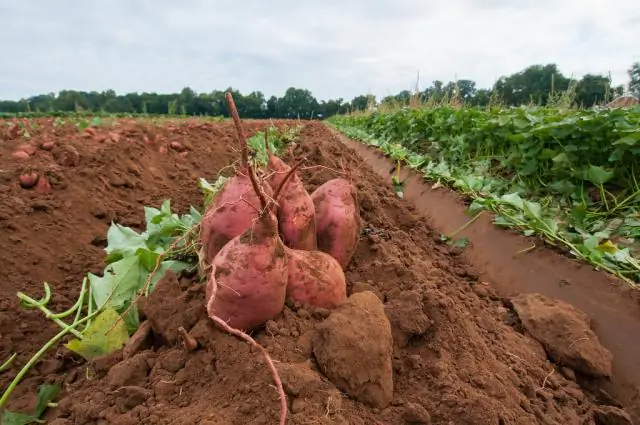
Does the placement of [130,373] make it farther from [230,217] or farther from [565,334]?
[565,334]

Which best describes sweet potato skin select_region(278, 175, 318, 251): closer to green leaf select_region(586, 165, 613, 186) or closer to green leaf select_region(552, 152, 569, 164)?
green leaf select_region(586, 165, 613, 186)

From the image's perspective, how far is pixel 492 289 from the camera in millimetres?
2615

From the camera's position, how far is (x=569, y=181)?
12.2 feet

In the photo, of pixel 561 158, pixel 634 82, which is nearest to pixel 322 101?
pixel 634 82

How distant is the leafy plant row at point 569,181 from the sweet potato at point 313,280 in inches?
63.5

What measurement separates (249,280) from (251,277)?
0.03ft

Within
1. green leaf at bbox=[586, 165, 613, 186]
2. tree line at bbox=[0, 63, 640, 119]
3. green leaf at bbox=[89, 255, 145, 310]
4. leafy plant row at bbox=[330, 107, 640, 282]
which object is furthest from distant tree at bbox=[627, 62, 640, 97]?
green leaf at bbox=[89, 255, 145, 310]

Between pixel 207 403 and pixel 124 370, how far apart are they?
34cm

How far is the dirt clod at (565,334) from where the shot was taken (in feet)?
6.37

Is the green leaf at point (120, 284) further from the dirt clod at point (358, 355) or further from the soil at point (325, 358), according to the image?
the dirt clod at point (358, 355)

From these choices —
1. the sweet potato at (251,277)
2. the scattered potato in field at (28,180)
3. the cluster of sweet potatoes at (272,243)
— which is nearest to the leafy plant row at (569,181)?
the cluster of sweet potatoes at (272,243)

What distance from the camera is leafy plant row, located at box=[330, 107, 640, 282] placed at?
2.76 meters

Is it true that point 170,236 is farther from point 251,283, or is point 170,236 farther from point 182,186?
point 182,186

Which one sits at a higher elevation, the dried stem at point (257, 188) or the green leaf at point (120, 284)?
the dried stem at point (257, 188)
